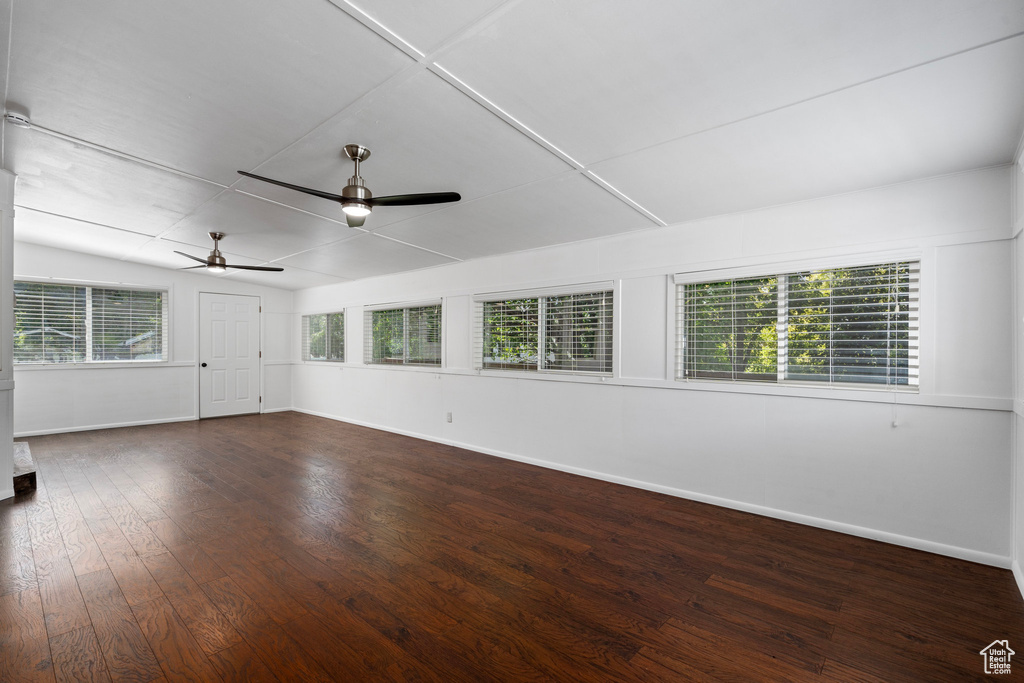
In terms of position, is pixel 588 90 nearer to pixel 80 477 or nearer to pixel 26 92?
pixel 26 92

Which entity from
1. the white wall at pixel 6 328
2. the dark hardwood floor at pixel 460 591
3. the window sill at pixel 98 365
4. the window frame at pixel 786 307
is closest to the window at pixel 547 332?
the window frame at pixel 786 307

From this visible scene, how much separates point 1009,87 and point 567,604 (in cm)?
311

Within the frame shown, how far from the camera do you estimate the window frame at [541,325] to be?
449cm

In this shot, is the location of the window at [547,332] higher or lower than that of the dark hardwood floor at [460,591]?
higher

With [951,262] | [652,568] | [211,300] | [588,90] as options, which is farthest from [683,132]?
[211,300]

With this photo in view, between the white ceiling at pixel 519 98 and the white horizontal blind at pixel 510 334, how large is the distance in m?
1.68

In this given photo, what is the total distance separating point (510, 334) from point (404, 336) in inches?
83.1

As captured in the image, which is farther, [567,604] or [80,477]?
[80,477]

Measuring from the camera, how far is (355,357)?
7.52 meters

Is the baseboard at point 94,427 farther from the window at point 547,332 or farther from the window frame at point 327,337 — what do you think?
the window at point 547,332

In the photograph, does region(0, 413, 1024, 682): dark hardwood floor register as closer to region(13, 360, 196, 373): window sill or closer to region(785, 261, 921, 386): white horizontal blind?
region(785, 261, 921, 386): white horizontal blind

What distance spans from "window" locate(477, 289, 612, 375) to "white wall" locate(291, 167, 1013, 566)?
0.18 metres

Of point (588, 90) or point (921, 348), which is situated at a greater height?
point (588, 90)

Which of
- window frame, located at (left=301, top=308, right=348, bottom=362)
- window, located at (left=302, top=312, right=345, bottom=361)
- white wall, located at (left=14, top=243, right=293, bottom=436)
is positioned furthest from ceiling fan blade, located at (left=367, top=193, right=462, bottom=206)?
white wall, located at (left=14, top=243, right=293, bottom=436)
